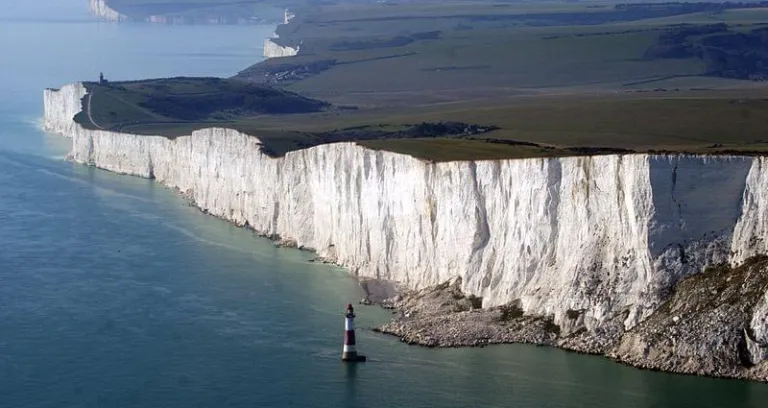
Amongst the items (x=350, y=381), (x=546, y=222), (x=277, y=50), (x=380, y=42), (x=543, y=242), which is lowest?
(x=350, y=381)

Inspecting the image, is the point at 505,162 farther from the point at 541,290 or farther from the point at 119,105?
the point at 119,105

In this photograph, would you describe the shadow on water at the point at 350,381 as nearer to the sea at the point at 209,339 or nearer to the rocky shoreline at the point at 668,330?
the sea at the point at 209,339

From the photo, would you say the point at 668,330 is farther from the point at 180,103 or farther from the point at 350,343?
the point at 180,103

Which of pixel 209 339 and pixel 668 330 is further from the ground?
pixel 668 330

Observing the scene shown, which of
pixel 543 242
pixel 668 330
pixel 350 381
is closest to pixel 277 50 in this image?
pixel 543 242

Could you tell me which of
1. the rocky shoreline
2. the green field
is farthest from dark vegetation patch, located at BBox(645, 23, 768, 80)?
the rocky shoreline

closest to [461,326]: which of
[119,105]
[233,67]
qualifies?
[119,105]

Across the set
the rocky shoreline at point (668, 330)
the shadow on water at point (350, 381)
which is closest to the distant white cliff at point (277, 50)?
the rocky shoreline at point (668, 330)

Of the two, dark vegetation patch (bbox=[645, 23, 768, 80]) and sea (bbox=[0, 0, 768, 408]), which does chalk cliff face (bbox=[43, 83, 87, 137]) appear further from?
dark vegetation patch (bbox=[645, 23, 768, 80])
